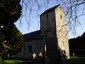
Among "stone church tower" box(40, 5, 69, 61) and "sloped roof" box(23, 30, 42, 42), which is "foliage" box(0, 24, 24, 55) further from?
"sloped roof" box(23, 30, 42, 42)

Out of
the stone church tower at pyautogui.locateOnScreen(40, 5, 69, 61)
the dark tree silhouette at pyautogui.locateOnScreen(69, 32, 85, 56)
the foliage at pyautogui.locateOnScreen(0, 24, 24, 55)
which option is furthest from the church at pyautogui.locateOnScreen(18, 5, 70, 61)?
the foliage at pyautogui.locateOnScreen(0, 24, 24, 55)

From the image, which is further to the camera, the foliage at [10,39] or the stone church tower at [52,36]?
the stone church tower at [52,36]

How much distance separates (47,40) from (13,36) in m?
26.5

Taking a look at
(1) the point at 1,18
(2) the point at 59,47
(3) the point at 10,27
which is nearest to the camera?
(1) the point at 1,18

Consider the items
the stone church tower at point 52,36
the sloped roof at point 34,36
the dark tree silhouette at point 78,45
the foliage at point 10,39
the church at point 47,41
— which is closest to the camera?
the foliage at point 10,39

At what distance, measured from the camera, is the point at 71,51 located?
183ft

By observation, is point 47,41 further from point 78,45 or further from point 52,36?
point 78,45

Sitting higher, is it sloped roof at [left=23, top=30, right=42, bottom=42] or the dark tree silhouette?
sloped roof at [left=23, top=30, right=42, bottom=42]

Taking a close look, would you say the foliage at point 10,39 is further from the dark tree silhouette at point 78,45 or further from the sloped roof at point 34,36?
the sloped roof at point 34,36

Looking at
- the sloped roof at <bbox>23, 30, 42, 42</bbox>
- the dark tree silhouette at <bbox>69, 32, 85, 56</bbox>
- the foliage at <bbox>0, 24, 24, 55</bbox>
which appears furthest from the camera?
the sloped roof at <bbox>23, 30, 42, 42</bbox>

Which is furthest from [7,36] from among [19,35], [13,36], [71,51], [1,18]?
[71,51]

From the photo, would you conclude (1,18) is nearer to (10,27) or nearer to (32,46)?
(10,27)

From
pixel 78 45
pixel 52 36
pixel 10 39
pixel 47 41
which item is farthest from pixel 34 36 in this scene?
pixel 10 39

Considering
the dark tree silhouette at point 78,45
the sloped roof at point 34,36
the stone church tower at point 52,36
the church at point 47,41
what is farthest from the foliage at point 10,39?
the sloped roof at point 34,36
